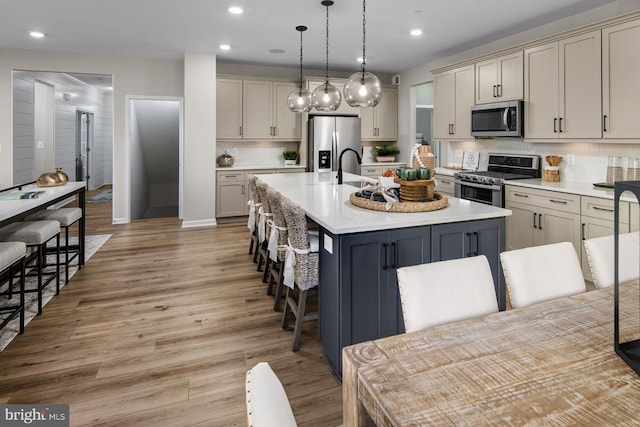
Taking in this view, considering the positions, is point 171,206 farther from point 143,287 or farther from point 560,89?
point 560,89

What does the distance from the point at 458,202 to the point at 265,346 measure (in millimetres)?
1721

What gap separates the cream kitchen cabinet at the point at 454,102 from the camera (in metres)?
5.17

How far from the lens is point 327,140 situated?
265 inches

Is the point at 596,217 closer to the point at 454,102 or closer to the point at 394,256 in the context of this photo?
the point at 394,256

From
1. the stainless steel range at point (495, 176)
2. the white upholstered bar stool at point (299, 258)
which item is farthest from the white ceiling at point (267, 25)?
the white upholstered bar stool at point (299, 258)

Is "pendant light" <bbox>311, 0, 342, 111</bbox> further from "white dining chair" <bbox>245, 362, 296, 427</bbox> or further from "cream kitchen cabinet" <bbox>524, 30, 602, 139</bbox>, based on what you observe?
"white dining chair" <bbox>245, 362, 296, 427</bbox>

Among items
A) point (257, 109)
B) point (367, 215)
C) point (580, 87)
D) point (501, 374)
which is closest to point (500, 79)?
point (580, 87)

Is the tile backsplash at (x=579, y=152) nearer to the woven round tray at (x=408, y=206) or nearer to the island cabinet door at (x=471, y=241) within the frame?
the island cabinet door at (x=471, y=241)

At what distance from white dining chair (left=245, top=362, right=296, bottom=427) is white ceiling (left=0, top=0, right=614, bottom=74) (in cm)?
395

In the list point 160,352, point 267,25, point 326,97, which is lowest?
point 160,352

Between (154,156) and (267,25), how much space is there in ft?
15.6

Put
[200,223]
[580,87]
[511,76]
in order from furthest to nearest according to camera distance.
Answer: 1. [200,223]
2. [511,76]
3. [580,87]

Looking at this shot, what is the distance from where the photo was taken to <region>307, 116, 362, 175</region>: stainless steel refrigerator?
668 centimetres

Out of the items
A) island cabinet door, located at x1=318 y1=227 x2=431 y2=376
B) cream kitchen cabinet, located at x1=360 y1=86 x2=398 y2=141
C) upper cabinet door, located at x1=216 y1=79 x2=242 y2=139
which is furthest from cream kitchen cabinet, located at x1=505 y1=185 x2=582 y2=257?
upper cabinet door, located at x1=216 y1=79 x2=242 y2=139
